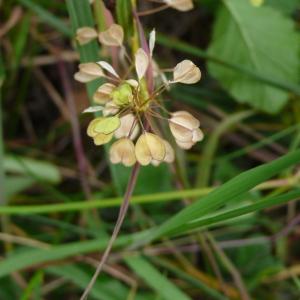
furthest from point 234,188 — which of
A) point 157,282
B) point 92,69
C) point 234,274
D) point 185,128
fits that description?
point 234,274

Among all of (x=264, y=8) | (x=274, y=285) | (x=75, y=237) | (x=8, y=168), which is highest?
(x=264, y=8)

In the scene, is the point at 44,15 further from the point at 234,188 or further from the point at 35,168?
Result: the point at 234,188

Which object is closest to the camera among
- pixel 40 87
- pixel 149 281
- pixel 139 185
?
pixel 149 281

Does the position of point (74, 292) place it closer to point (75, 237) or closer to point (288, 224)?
point (75, 237)

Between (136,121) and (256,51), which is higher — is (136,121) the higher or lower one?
the higher one

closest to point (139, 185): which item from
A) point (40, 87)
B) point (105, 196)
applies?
point (105, 196)

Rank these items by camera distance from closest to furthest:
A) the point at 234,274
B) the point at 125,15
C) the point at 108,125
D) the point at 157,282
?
the point at 108,125 → the point at 125,15 → the point at 157,282 → the point at 234,274

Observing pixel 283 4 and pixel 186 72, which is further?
pixel 283 4
